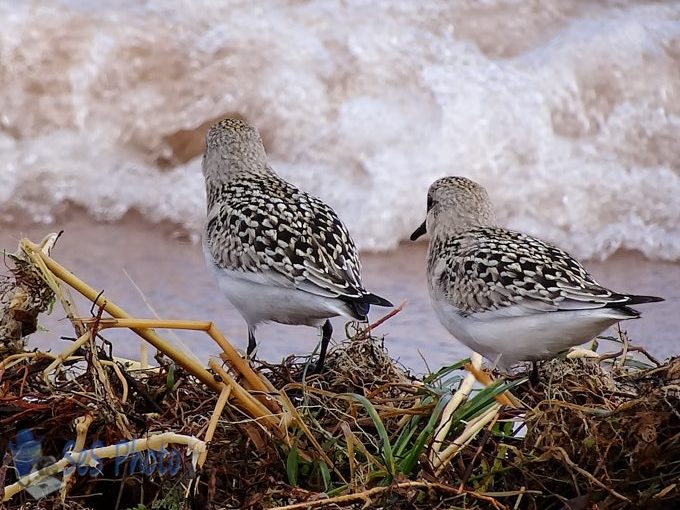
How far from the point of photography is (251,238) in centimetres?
408

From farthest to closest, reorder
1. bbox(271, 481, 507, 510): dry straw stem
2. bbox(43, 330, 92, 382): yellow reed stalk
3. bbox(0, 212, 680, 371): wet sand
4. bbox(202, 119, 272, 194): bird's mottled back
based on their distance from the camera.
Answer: bbox(0, 212, 680, 371): wet sand → bbox(202, 119, 272, 194): bird's mottled back → bbox(43, 330, 92, 382): yellow reed stalk → bbox(271, 481, 507, 510): dry straw stem

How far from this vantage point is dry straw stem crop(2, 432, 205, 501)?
248cm

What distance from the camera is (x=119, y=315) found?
9.24ft

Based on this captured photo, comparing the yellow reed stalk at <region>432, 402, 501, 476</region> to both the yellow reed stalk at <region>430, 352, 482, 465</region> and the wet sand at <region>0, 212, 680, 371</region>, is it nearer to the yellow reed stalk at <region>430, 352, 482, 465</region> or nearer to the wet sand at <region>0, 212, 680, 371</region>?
the yellow reed stalk at <region>430, 352, 482, 465</region>

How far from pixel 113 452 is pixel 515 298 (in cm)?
163

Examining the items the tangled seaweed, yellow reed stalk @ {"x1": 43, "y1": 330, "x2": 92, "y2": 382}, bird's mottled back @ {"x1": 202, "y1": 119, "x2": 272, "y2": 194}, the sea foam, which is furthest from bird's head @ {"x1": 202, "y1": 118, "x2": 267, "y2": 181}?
the sea foam

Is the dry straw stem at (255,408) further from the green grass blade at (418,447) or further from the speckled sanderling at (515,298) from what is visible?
the speckled sanderling at (515,298)

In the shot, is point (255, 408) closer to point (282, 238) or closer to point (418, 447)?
point (418, 447)

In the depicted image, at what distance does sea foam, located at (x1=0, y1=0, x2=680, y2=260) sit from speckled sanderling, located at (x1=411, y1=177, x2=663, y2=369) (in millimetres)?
3080

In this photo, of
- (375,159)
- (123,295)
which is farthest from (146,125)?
(123,295)

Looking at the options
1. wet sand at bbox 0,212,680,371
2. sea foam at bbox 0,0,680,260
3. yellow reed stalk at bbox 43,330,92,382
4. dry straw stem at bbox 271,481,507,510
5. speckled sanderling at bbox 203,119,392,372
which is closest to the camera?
dry straw stem at bbox 271,481,507,510

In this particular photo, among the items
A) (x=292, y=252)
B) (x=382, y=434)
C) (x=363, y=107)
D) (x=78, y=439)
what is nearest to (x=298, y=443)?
(x=382, y=434)

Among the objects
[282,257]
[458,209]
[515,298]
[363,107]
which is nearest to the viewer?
[515,298]

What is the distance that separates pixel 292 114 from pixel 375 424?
230 inches
